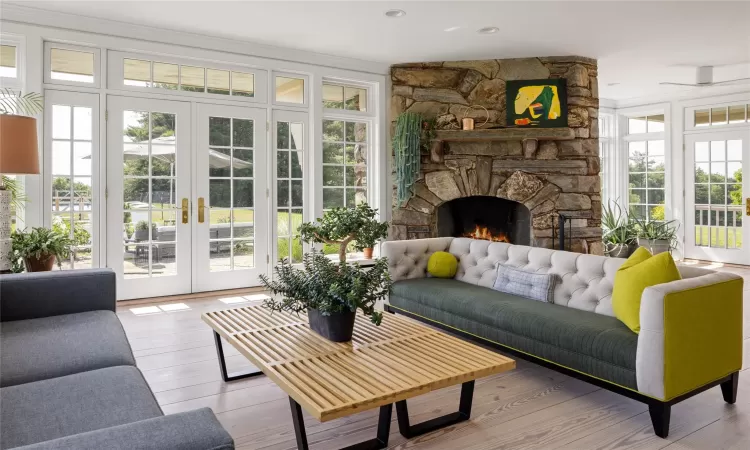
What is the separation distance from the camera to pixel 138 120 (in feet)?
16.3

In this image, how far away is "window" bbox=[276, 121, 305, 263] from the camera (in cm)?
573

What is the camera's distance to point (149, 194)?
5.05 metres

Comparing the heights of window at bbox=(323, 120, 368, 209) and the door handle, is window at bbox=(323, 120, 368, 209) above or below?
above

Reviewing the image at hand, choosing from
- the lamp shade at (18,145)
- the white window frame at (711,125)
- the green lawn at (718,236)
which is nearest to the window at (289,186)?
the lamp shade at (18,145)

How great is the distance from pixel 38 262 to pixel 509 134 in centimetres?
472

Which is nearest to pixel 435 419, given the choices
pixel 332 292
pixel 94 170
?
pixel 332 292

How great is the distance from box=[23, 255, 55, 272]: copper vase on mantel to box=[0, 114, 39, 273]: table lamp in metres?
0.37

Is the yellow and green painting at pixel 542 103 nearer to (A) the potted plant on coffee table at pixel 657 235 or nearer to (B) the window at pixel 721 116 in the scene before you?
(A) the potted plant on coffee table at pixel 657 235

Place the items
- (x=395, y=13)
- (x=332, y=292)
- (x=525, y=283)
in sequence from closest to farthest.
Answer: (x=332, y=292) → (x=525, y=283) → (x=395, y=13)

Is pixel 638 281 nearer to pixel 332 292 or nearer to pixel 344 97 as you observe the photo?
pixel 332 292

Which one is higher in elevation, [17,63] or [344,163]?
[17,63]

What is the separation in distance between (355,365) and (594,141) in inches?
195

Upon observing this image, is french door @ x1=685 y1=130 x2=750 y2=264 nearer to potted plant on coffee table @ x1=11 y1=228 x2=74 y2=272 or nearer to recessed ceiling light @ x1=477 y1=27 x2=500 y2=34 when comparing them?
recessed ceiling light @ x1=477 y1=27 x2=500 y2=34

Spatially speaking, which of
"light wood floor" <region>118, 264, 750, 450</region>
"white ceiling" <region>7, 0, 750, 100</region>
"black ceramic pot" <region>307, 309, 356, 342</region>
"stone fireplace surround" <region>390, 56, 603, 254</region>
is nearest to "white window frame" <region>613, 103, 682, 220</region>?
"white ceiling" <region>7, 0, 750, 100</region>
